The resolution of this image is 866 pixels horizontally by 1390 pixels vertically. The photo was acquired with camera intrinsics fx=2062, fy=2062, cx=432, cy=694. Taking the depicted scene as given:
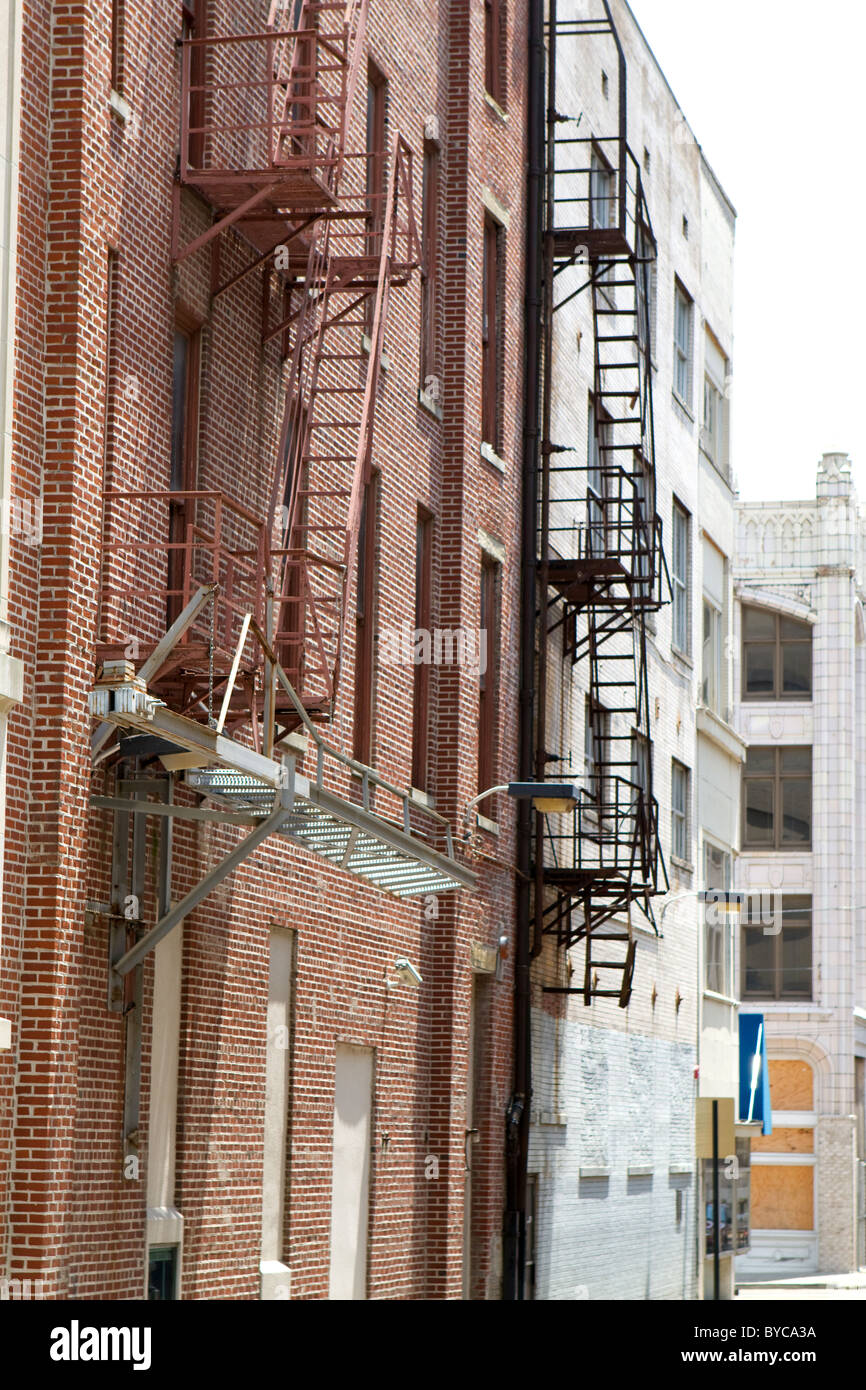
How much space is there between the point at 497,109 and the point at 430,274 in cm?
344

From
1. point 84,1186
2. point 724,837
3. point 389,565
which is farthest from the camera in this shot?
point 724,837

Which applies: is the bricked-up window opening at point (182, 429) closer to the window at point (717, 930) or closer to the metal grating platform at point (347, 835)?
the metal grating platform at point (347, 835)

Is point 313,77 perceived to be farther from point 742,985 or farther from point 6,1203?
point 742,985

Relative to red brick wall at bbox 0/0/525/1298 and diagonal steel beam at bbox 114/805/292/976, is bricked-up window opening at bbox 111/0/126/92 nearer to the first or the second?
red brick wall at bbox 0/0/525/1298

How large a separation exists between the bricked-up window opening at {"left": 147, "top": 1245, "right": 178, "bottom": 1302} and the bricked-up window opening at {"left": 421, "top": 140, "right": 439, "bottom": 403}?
34.1 ft

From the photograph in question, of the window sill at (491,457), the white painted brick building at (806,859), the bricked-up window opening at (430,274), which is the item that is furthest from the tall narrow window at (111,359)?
the white painted brick building at (806,859)

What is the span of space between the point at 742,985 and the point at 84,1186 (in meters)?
47.7

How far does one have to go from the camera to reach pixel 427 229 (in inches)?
901

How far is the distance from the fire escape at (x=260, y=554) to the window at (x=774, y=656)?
141ft

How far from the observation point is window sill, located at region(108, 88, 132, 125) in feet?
47.4

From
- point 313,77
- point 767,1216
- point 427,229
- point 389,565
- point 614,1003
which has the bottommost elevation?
point 767,1216

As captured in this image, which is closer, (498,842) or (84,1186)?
(84,1186)

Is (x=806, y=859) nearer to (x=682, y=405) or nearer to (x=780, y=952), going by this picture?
(x=780, y=952)

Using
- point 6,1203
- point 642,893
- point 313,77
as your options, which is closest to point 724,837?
point 642,893
